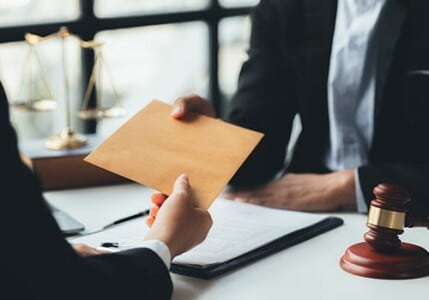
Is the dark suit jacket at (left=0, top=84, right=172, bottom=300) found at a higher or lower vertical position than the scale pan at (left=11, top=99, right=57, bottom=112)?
higher

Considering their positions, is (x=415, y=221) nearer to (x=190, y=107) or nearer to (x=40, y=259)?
(x=190, y=107)

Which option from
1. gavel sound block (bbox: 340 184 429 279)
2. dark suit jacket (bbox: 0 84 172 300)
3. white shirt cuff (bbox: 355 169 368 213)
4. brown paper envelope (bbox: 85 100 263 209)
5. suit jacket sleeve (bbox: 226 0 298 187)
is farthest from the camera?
suit jacket sleeve (bbox: 226 0 298 187)

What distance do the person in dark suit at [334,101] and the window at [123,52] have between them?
1.63 ft

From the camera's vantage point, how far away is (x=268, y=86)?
7.53 feet

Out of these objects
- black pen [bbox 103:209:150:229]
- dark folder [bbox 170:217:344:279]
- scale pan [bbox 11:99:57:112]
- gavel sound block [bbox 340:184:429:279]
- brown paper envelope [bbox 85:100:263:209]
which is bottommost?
black pen [bbox 103:209:150:229]

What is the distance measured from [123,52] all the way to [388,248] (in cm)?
156

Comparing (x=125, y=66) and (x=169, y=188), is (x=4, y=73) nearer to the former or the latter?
(x=125, y=66)

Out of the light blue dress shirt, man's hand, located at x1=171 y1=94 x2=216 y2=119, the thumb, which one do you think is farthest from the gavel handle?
the light blue dress shirt

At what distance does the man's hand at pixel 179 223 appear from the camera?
152cm

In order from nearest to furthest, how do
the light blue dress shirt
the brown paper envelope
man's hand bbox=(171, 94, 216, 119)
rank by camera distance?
the brown paper envelope
man's hand bbox=(171, 94, 216, 119)
the light blue dress shirt

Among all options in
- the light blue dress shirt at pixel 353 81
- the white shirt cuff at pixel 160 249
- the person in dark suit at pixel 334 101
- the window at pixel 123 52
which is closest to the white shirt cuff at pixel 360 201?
the person in dark suit at pixel 334 101

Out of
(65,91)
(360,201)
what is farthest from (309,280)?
(65,91)

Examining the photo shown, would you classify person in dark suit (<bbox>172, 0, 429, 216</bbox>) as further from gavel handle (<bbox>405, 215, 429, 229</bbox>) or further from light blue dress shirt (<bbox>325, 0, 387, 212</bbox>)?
gavel handle (<bbox>405, 215, 429, 229</bbox>)

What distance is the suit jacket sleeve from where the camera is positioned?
227 centimetres
